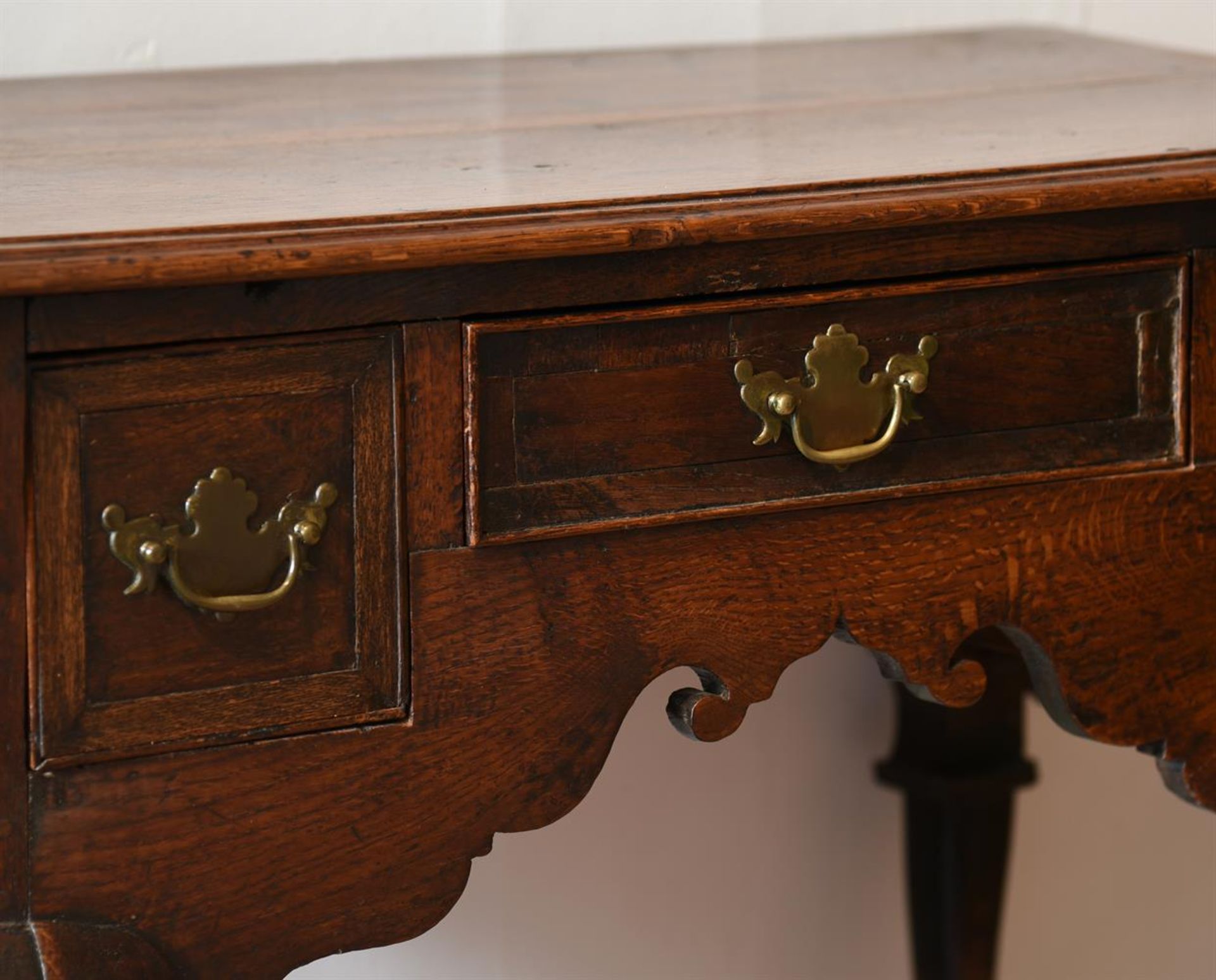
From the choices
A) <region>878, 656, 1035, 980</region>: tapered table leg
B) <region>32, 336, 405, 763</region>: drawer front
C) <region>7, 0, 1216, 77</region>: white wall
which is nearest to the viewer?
<region>32, 336, 405, 763</region>: drawer front

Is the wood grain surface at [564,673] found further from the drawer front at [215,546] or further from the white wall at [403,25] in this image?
the white wall at [403,25]

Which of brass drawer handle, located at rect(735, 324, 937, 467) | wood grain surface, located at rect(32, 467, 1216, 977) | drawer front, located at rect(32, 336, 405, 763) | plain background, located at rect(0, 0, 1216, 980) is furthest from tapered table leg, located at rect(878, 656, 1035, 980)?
drawer front, located at rect(32, 336, 405, 763)

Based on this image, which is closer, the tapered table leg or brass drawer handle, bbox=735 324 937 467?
brass drawer handle, bbox=735 324 937 467

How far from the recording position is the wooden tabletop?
2.04 feet

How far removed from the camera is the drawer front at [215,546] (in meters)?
0.61

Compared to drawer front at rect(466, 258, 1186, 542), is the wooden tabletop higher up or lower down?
higher up

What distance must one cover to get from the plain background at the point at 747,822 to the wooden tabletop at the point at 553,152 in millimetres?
70

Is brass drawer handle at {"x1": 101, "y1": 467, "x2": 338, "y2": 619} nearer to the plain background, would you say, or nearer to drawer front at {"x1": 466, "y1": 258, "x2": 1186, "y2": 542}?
drawer front at {"x1": 466, "y1": 258, "x2": 1186, "y2": 542}

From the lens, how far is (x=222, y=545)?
635 millimetres

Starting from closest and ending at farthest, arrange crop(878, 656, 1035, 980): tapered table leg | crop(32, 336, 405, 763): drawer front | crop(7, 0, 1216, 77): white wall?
crop(32, 336, 405, 763): drawer front → crop(7, 0, 1216, 77): white wall → crop(878, 656, 1035, 980): tapered table leg

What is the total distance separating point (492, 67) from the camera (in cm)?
110

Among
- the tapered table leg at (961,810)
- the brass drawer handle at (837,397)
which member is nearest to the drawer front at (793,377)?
the brass drawer handle at (837,397)

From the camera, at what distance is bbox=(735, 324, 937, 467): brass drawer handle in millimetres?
703

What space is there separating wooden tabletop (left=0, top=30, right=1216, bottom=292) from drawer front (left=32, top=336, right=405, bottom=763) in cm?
5
